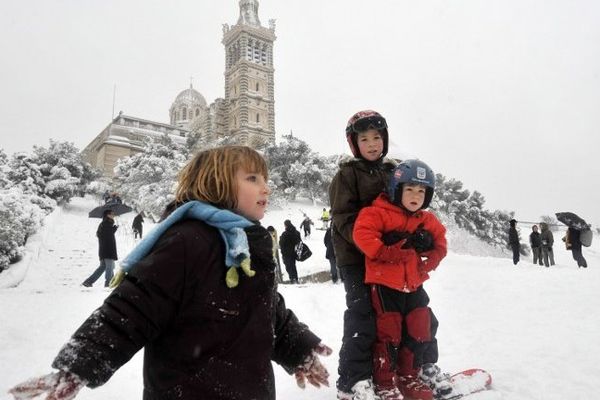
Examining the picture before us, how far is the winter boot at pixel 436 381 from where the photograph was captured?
262 centimetres

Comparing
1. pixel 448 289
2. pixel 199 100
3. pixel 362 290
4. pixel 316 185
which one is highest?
pixel 199 100

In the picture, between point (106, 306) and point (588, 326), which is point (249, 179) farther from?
point (588, 326)

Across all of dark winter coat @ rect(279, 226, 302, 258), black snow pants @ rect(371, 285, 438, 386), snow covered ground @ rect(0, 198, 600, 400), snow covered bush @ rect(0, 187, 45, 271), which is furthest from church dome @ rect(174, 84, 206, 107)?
black snow pants @ rect(371, 285, 438, 386)

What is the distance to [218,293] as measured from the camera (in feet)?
5.06

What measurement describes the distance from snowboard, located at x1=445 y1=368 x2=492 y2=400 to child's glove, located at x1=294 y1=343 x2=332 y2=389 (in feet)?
4.07

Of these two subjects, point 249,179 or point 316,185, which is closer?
point 249,179

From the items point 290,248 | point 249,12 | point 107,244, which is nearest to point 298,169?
point 290,248

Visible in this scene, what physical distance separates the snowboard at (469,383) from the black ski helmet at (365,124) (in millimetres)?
1690

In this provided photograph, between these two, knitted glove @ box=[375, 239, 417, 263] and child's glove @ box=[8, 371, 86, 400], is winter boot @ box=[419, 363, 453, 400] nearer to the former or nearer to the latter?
knitted glove @ box=[375, 239, 417, 263]

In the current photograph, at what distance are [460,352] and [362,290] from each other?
5.63 ft

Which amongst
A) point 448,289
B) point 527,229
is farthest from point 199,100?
point 448,289

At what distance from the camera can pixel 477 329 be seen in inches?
183

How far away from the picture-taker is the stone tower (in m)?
59.9

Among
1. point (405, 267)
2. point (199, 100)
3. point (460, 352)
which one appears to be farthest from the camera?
point (199, 100)
